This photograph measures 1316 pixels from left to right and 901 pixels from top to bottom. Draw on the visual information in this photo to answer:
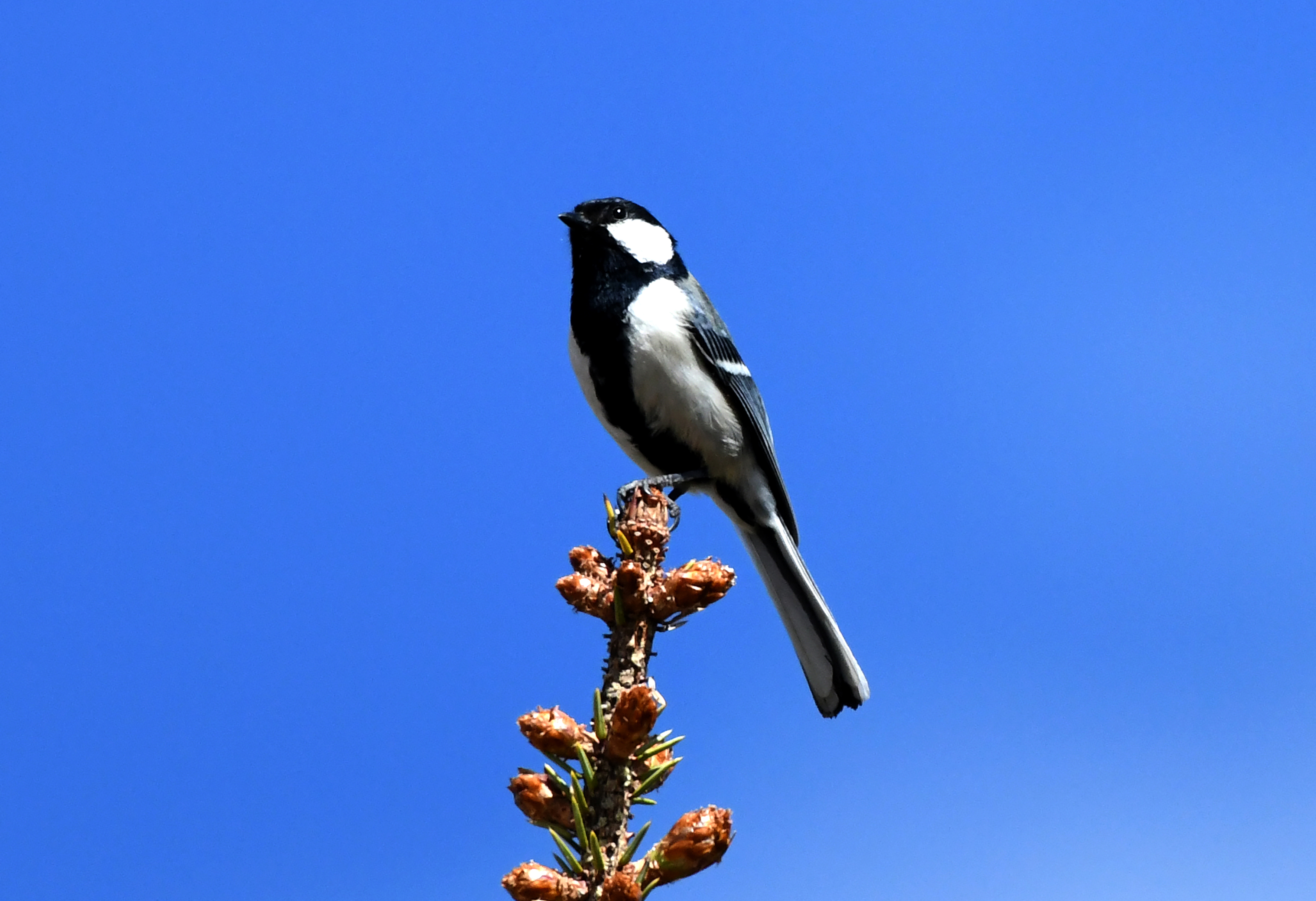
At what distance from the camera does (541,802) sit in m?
1.97

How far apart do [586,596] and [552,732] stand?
340 mm

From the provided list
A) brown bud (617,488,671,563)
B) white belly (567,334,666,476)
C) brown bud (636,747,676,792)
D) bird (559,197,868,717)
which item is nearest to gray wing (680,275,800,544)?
bird (559,197,868,717)

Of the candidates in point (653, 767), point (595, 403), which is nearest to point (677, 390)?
point (595, 403)

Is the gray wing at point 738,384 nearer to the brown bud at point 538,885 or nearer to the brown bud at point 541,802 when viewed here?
the brown bud at point 541,802

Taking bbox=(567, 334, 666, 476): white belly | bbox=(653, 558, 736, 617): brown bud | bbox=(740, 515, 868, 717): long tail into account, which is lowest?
bbox=(653, 558, 736, 617): brown bud

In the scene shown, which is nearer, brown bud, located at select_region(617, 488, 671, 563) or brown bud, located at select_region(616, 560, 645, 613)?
brown bud, located at select_region(616, 560, 645, 613)

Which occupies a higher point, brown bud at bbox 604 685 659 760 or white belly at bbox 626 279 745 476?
white belly at bbox 626 279 745 476

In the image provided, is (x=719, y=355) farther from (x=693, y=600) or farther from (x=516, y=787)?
(x=516, y=787)

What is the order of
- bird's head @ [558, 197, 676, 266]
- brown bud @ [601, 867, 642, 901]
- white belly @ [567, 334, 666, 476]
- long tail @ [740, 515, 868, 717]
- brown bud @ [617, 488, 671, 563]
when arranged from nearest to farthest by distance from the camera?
brown bud @ [601, 867, 642, 901] < brown bud @ [617, 488, 671, 563] < long tail @ [740, 515, 868, 717] < white belly @ [567, 334, 666, 476] < bird's head @ [558, 197, 676, 266]

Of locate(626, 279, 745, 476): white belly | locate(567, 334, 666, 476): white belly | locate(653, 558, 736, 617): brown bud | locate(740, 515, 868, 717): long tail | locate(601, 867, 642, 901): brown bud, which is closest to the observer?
locate(601, 867, 642, 901): brown bud

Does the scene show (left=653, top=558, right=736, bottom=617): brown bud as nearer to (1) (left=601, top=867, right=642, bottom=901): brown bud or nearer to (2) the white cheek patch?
(1) (left=601, top=867, right=642, bottom=901): brown bud

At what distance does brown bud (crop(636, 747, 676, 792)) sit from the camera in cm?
200

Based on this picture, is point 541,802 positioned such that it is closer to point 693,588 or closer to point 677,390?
point 693,588

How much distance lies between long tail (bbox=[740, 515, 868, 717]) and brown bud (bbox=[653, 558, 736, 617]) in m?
1.56
